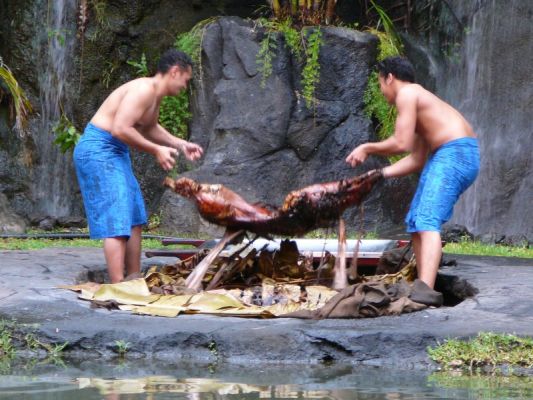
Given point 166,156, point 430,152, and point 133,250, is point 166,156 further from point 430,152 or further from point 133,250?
point 430,152

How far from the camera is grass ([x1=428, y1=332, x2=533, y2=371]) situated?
4.97 meters

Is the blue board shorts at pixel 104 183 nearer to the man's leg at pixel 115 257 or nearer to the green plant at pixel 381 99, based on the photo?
the man's leg at pixel 115 257

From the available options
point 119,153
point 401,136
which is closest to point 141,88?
point 119,153

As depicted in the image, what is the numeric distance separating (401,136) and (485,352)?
229 centimetres

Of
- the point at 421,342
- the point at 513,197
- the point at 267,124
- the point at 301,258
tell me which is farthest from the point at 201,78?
the point at 421,342

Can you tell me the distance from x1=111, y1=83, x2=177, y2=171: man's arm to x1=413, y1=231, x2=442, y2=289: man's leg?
1.89 metres

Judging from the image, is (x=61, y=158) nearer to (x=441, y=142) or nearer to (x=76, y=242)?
(x=76, y=242)

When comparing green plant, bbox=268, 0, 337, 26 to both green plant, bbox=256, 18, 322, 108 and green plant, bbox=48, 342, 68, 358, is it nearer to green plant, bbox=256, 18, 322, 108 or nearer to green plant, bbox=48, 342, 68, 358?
green plant, bbox=256, 18, 322, 108

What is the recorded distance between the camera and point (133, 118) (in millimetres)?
7258

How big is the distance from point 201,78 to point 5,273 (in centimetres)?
697

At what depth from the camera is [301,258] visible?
26.0ft

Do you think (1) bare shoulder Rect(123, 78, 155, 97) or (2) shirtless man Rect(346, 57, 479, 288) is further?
(1) bare shoulder Rect(123, 78, 155, 97)

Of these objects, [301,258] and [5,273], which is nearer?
[5,273]

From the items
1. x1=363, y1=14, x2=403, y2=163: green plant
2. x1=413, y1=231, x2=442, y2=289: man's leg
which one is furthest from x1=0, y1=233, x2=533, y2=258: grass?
x1=413, y1=231, x2=442, y2=289: man's leg
